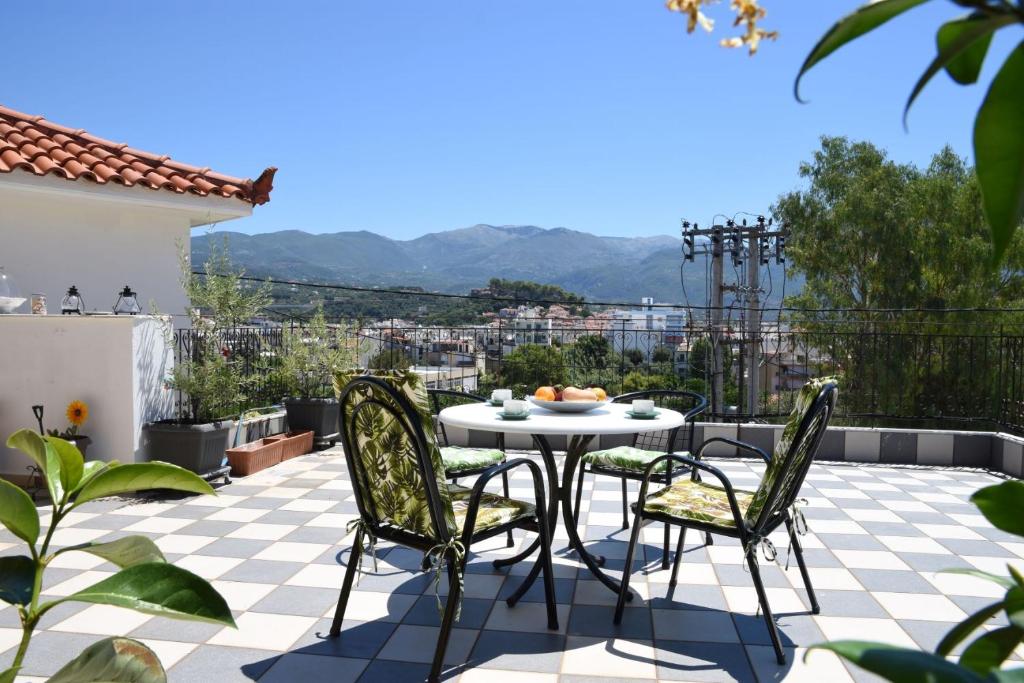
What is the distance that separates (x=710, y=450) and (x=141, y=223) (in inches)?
204

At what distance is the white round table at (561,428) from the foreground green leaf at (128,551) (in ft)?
6.46

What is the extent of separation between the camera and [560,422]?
2.85m

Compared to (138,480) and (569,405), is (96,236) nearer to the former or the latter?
(569,405)

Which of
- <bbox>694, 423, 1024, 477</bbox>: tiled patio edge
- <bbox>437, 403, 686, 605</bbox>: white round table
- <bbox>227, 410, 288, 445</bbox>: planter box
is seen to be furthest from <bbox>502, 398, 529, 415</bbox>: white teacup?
<bbox>694, 423, 1024, 477</bbox>: tiled patio edge

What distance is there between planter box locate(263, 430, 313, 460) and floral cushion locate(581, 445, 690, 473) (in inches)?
113

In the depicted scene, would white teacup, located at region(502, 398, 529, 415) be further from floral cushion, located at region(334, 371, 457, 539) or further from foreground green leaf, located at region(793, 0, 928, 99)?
foreground green leaf, located at region(793, 0, 928, 99)

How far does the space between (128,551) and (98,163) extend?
19.5 ft

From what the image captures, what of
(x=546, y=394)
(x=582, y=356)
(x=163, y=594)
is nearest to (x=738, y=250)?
(x=582, y=356)

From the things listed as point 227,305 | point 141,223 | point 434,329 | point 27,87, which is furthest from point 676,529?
point 27,87

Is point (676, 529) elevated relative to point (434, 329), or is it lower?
lower

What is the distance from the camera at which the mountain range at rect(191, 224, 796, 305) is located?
55781 millimetres

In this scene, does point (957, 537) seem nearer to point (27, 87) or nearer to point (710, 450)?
point (710, 450)

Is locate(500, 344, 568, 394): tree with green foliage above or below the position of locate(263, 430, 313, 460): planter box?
above

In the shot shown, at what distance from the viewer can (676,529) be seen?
3818 mm
